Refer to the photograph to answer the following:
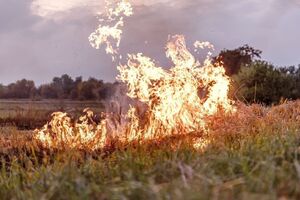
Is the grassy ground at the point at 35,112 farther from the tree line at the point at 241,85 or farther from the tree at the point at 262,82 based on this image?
the tree at the point at 262,82

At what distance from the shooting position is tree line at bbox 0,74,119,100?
37147 millimetres

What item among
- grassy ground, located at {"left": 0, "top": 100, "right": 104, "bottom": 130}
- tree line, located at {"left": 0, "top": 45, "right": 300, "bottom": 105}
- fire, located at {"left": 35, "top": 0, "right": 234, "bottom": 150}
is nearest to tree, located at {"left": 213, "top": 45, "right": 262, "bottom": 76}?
tree line, located at {"left": 0, "top": 45, "right": 300, "bottom": 105}

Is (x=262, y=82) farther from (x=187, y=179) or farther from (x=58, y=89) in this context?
(x=187, y=179)

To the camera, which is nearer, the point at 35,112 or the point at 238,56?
the point at 35,112

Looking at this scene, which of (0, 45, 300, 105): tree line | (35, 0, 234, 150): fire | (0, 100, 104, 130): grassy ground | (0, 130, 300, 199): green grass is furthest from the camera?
(0, 45, 300, 105): tree line

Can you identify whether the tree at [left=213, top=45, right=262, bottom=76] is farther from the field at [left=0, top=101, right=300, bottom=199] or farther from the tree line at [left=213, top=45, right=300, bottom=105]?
Answer: the field at [left=0, top=101, right=300, bottom=199]

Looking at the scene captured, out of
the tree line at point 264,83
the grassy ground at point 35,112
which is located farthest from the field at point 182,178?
A: the tree line at point 264,83

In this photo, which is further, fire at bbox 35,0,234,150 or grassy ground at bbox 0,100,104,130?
grassy ground at bbox 0,100,104,130

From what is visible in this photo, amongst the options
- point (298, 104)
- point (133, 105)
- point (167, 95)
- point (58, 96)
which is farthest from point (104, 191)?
point (58, 96)

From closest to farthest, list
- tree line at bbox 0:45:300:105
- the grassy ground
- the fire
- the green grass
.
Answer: the green grass < the fire < the grassy ground < tree line at bbox 0:45:300:105

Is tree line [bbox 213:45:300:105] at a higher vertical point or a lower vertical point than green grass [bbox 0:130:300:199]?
higher

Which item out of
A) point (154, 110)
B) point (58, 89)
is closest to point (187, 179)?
point (154, 110)

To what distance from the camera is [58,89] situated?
41.7m

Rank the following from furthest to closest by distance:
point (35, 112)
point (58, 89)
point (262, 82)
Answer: point (58, 89), point (262, 82), point (35, 112)
